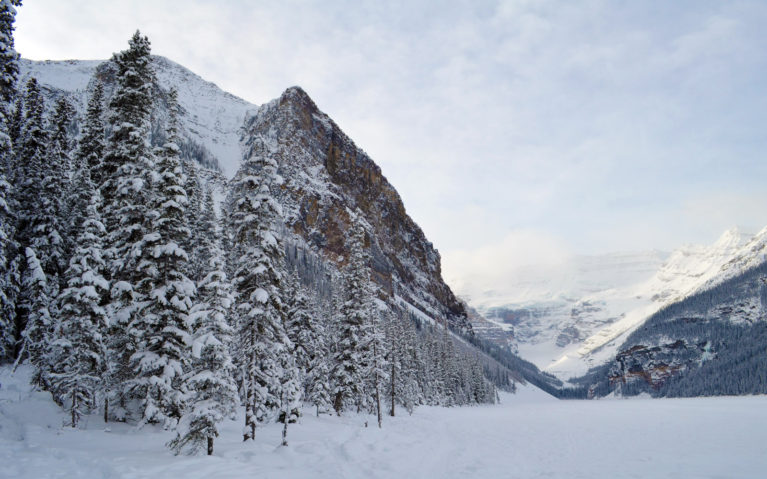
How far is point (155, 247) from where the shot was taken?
20.9 metres

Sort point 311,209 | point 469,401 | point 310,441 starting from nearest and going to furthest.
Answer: point 310,441, point 469,401, point 311,209

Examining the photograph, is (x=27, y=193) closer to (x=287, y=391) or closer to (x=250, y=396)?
(x=250, y=396)

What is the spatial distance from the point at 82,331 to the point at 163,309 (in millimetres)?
5084

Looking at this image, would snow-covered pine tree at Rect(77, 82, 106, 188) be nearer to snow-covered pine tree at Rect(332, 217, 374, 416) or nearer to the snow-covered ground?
the snow-covered ground

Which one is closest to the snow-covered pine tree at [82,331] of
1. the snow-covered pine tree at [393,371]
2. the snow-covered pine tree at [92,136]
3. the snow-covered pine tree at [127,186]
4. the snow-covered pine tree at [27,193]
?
the snow-covered pine tree at [127,186]

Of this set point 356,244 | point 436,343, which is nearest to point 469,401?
point 436,343

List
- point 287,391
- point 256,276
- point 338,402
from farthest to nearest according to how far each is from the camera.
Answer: point 338,402
point 287,391
point 256,276

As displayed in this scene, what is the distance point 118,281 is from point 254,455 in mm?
12180

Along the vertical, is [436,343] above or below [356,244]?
below

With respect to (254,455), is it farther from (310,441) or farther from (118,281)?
(118,281)

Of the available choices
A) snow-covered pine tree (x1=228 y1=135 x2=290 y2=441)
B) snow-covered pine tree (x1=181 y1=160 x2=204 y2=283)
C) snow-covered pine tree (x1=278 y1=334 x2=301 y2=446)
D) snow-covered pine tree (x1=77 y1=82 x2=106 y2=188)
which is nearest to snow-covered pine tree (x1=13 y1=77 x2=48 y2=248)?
snow-covered pine tree (x1=77 y1=82 x2=106 y2=188)

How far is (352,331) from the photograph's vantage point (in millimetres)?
40281

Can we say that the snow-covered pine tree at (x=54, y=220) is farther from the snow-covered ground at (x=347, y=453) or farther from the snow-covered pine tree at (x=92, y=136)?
the snow-covered ground at (x=347, y=453)

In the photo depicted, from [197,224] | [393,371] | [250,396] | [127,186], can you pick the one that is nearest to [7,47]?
[127,186]
